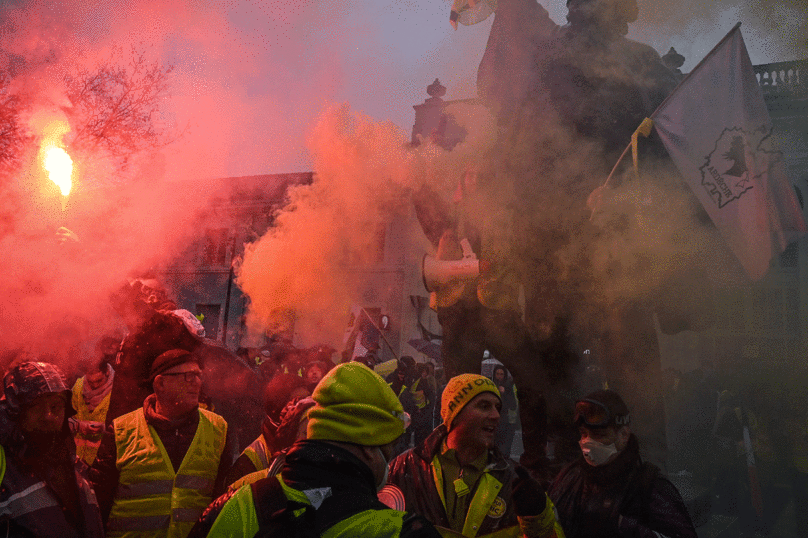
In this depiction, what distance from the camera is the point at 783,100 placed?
545 centimetres

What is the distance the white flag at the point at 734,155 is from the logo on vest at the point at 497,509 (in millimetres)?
2467

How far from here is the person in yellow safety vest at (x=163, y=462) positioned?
2.46 m

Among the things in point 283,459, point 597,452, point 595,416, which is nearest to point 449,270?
point 595,416

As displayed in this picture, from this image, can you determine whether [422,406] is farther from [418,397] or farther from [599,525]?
[599,525]

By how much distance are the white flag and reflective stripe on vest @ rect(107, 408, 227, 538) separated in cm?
339

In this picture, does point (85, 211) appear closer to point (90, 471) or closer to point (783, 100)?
point (90, 471)

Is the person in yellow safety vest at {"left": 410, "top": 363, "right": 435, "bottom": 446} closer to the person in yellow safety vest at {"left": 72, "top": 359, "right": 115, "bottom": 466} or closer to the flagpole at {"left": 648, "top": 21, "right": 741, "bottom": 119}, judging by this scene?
the person in yellow safety vest at {"left": 72, "top": 359, "right": 115, "bottom": 466}

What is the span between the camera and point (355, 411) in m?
1.60

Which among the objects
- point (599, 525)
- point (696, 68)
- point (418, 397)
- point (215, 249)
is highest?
point (696, 68)

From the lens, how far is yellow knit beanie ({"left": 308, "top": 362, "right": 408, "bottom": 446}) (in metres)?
1.57

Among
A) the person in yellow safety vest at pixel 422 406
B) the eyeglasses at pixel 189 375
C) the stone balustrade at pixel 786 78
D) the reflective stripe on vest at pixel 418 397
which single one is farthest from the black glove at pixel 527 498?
the reflective stripe on vest at pixel 418 397

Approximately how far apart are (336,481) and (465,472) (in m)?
1.31

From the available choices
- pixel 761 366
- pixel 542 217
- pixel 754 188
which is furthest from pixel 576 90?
pixel 761 366

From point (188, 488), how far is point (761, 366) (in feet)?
40.0
